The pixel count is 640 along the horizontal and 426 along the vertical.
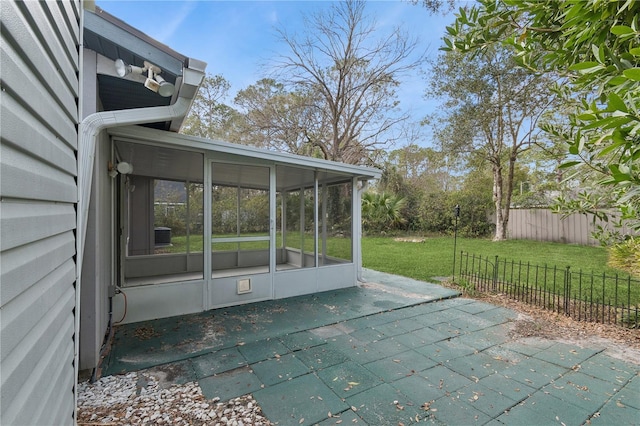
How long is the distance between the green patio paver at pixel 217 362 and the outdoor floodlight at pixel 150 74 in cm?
255

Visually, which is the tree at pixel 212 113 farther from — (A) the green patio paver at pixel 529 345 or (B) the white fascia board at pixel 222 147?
(A) the green patio paver at pixel 529 345

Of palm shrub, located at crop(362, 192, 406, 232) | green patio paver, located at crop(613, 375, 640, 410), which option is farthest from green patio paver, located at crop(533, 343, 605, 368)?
palm shrub, located at crop(362, 192, 406, 232)

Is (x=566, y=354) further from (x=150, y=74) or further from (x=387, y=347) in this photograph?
(x=150, y=74)

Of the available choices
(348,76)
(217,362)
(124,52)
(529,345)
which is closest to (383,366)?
(217,362)

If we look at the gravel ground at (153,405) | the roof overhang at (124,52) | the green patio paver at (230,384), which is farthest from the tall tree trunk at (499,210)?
the roof overhang at (124,52)

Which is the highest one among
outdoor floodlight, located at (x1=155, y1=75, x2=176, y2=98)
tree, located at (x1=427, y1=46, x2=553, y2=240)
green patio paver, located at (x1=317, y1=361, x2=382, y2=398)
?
tree, located at (x1=427, y1=46, x2=553, y2=240)

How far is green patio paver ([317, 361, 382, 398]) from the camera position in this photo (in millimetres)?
2588

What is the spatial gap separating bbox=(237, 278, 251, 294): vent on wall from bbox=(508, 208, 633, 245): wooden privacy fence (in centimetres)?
1196

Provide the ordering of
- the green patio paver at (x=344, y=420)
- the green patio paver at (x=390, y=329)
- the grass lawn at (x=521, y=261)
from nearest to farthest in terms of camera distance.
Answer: the green patio paver at (x=344, y=420) < the green patio paver at (x=390, y=329) < the grass lawn at (x=521, y=261)

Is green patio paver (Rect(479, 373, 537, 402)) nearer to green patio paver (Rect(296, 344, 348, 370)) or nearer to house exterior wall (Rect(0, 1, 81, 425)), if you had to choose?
green patio paver (Rect(296, 344, 348, 370))

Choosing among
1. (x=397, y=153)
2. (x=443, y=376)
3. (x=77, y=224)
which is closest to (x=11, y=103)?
(x=77, y=224)

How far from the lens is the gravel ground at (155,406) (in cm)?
220


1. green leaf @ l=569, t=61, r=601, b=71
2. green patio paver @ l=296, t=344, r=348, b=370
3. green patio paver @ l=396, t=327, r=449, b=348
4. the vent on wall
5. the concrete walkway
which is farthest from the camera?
the vent on wall

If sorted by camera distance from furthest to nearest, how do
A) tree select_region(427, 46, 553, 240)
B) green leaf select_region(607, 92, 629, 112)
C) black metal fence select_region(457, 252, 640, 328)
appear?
tree select_region(427, 46, 553, 240)
black metal fence select_region(457, 252, 640, 328)
green leaf select_region(607, 92, 629, 112)
